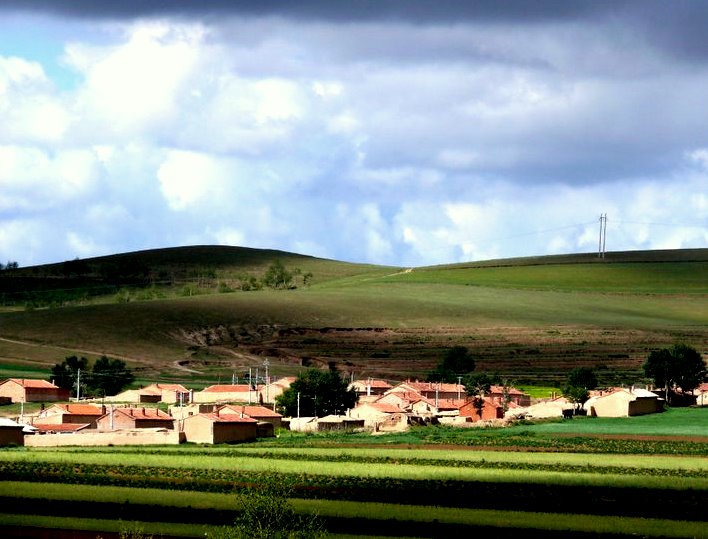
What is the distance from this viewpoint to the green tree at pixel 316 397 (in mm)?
136250


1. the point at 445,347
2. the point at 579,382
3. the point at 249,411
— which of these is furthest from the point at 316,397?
the point at 445,347

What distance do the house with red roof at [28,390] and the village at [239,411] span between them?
9 centimetres

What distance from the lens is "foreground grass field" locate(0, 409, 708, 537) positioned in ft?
192

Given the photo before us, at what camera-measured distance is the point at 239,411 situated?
4953 inches

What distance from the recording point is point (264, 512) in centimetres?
4778

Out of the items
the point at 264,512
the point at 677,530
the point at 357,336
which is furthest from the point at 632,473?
the point at 357,336

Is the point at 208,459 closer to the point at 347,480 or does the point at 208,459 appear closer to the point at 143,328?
the point at 347,480

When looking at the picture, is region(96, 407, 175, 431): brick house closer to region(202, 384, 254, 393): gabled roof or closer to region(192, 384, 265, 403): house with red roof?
region(192, 384, 265, 403): house with red roof

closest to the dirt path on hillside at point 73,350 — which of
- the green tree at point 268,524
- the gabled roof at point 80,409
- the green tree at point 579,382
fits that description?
the gabled roof at point 80,409

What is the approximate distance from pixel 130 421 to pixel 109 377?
43.4m

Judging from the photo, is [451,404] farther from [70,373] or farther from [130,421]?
[130,421]

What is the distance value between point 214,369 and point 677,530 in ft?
386

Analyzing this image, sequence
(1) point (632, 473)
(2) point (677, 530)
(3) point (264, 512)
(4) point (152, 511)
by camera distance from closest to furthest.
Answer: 1. (3) point (264, 512)
2. (2) point (677, 530)
3. (4) point (152, 511)
4. (1) point (632, 473)

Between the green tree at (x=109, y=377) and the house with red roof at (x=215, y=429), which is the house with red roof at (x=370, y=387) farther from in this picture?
the house with red roof at (x=215, y=429)
